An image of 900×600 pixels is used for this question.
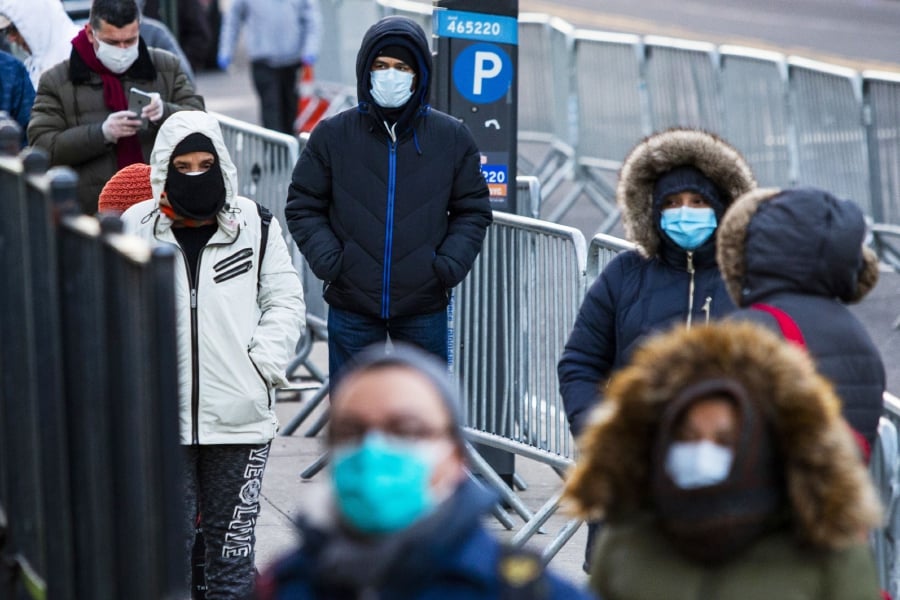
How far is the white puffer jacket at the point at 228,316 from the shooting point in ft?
17.5

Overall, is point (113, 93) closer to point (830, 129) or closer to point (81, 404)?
point (81, 404)

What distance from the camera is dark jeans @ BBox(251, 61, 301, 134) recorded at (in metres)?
15.1

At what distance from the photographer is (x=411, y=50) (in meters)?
6.49

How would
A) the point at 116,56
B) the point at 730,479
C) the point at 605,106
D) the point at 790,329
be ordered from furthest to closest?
the point at 605,106 → the point at 116,56 → the point at 790,329 → the point at 730,479

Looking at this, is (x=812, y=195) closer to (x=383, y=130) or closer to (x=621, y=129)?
→ (x=383, y=130)

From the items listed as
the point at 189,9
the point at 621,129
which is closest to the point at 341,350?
the point at 621,129

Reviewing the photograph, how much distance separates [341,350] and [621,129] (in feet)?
22.4

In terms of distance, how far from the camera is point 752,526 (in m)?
2.96

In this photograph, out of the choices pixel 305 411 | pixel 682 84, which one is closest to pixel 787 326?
pixel 305 411

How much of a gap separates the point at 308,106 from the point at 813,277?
1241 centimetres

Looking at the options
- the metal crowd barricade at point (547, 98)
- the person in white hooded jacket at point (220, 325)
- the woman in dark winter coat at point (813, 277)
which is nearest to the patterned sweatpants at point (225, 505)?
the person in white hooded jacket at point (220, 325)

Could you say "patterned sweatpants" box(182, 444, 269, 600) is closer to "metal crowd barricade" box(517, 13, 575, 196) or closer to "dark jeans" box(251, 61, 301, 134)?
"metal crowd barricade" box(517, 13, 575, 196)

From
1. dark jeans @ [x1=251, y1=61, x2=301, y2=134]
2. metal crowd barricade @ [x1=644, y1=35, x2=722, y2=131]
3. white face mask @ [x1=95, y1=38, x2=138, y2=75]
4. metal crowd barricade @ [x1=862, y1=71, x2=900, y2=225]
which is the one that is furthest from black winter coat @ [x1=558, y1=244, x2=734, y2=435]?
dark jeans @ [x1=251, y1=61, x2=301, y2=134]

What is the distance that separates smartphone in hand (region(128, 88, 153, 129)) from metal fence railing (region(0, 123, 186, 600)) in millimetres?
2889
